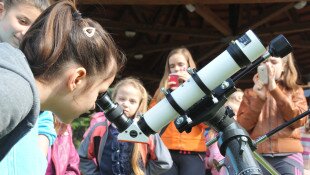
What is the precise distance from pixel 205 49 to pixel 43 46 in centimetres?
818

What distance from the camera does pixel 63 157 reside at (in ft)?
12.0

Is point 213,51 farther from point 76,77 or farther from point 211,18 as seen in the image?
point 76,77

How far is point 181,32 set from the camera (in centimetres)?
741

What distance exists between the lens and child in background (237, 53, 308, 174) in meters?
3.53

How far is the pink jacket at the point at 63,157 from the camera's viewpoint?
11.7 feet

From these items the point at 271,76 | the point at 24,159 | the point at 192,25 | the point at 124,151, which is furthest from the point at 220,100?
the point at 192,25

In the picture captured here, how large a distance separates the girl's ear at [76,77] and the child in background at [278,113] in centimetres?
217

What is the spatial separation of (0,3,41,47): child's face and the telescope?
55 cm

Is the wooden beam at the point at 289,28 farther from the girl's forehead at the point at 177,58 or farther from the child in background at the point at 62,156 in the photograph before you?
the child in background at the point at 62,156

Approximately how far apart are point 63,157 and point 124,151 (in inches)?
18.2

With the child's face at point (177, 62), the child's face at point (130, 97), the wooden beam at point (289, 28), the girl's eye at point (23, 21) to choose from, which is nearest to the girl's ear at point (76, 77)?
the girl's eye at point (23, 21)

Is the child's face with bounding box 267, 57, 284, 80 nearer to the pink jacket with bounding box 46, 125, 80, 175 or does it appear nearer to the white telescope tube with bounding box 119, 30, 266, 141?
the pink jacket with bounding box 46, 125, 80, 175

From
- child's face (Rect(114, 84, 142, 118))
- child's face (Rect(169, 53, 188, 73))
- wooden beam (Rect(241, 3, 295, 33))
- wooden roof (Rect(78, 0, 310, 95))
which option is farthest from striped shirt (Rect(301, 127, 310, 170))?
wooden beam (Rect(241, 3, 295, 33))

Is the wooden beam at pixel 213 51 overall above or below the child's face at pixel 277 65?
below
